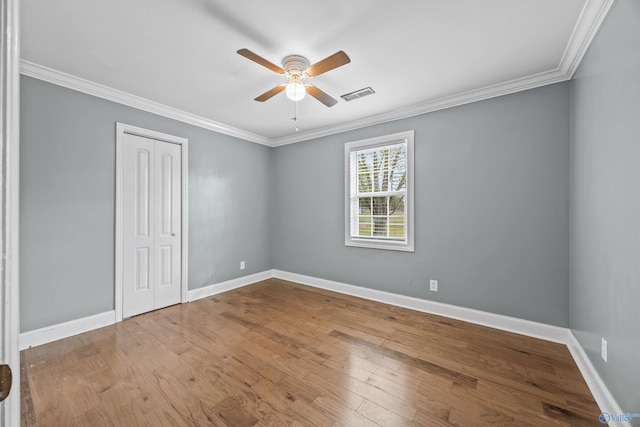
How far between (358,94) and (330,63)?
1153mm

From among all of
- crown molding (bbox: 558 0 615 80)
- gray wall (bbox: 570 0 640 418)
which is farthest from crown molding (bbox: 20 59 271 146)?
gray wall (bbox: 570 0 640 418)

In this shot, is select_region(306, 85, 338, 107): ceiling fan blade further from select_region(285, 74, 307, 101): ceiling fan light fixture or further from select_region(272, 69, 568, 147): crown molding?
select_region(272, 69, 568, 147): crown molding

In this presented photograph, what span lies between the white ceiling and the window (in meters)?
0.69

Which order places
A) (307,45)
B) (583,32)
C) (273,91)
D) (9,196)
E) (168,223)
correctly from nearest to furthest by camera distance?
(9,196)
(583,32)
(307,45)
(273,91)
(168,223)

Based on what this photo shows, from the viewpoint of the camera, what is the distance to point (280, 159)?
4844 mm

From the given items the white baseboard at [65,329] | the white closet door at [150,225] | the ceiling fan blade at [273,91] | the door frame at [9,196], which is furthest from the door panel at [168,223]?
the door frame at [9,196]

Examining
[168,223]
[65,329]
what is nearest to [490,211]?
[168,223]

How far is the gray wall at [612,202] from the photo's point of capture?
1395 mm

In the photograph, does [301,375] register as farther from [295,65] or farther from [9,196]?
[295,65]

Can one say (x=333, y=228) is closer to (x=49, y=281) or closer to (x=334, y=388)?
(x=334, y=388)

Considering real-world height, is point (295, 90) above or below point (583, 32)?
below

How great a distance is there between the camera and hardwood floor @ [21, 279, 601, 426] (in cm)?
165

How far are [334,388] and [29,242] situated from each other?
9.85ft

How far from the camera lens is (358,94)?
2992 mm
